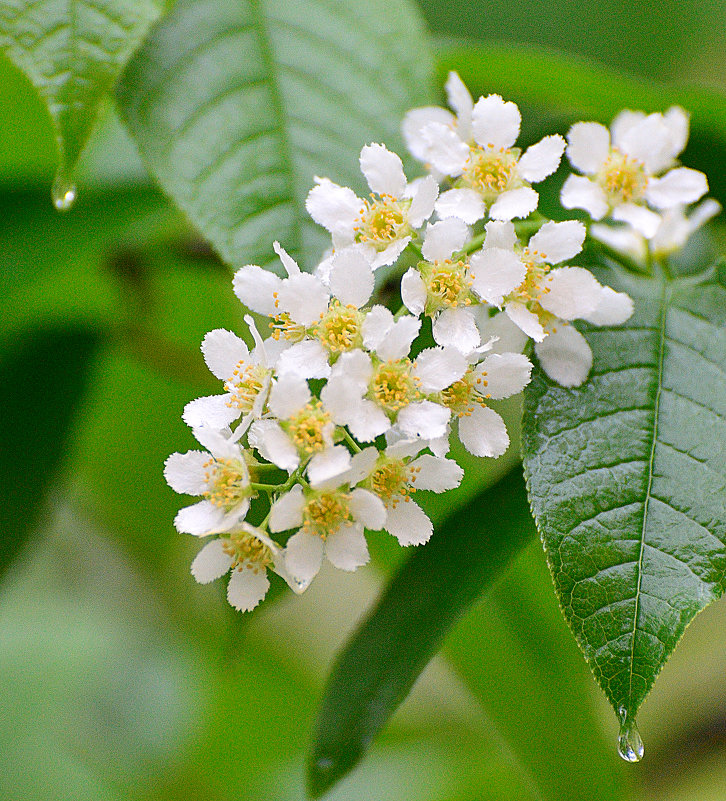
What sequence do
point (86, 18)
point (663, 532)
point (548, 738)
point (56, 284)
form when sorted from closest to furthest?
point (663, 532) → point (86, 18) → point (548, 738) → point (56, 284)

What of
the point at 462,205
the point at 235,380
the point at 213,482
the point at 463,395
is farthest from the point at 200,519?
the point at 462,205

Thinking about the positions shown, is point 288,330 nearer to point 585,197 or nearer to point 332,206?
point 332,206

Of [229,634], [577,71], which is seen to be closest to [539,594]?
[229,634]

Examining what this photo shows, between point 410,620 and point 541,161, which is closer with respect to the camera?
point 541,161

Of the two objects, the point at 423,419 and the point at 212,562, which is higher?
the point at 423,419

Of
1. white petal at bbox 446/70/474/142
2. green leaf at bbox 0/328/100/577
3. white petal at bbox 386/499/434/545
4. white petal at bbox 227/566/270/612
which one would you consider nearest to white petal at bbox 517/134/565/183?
white petal at bbox 446/70/474/142

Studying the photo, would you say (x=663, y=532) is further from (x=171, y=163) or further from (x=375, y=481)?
(x=171, y=163)
